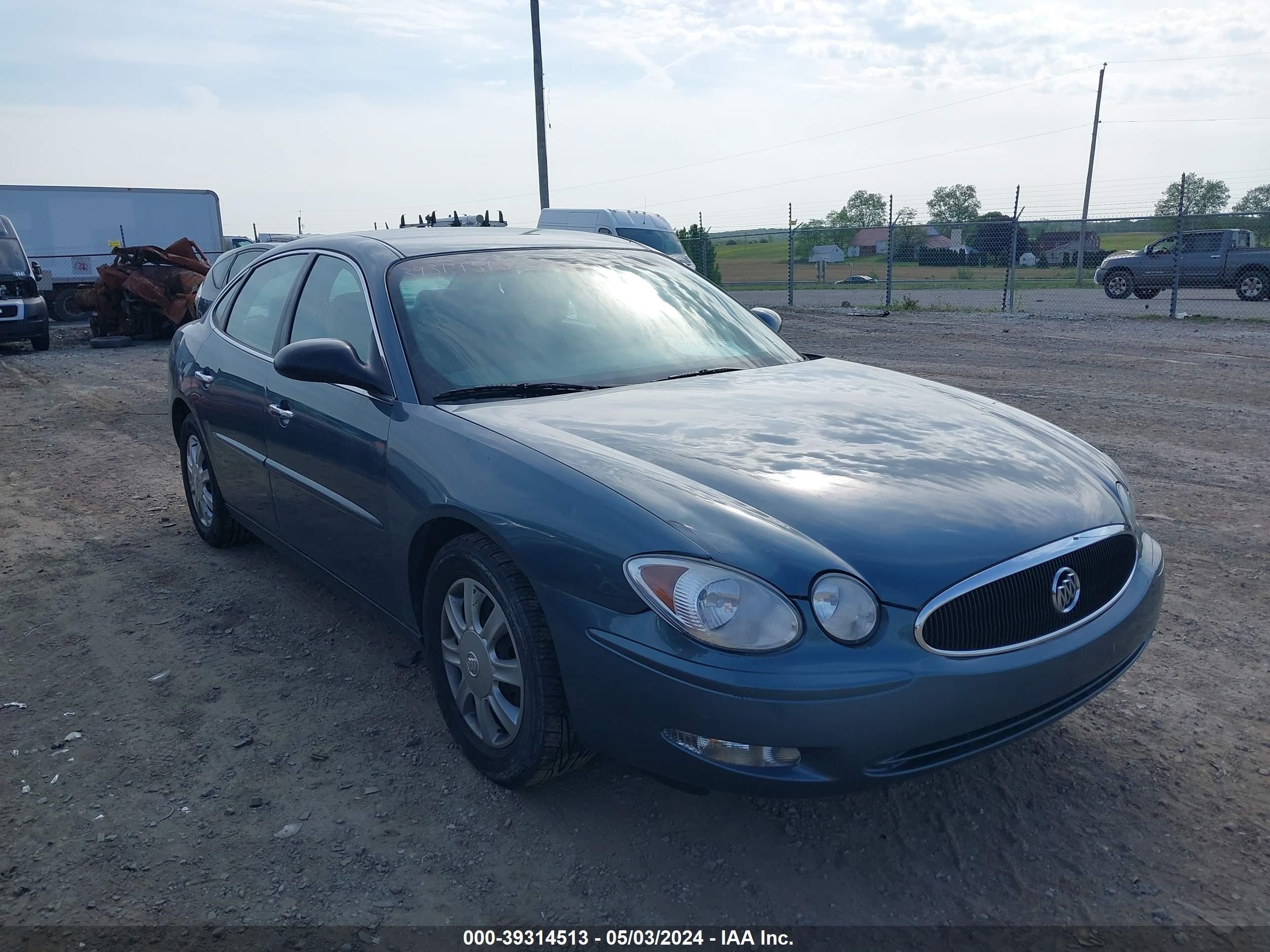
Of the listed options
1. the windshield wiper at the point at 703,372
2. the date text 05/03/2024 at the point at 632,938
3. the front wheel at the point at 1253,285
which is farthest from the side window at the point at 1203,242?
the date text 05/03/2024 at the point at 632,938

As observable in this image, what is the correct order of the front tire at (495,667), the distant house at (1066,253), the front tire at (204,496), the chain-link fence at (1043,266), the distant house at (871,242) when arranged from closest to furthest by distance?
1. the front tire at (495,667)
2. the front tire at (204,496)
3. the chain-link fence at (1043,266)
4. the distant house at (871,242)
5. the distant house at (1066,253)

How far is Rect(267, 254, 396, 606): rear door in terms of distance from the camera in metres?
3.31

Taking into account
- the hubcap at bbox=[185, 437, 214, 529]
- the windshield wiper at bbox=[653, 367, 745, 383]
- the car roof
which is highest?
the car roof

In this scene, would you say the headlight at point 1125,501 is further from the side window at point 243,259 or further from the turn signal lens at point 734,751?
the side window at point 243,259

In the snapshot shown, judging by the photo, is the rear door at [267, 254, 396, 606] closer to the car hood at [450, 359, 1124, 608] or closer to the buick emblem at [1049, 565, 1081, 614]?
the car hood at [450, 359, 1124, 608]

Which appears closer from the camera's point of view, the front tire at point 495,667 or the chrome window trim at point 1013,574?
the chrome window trim at point 1013,574

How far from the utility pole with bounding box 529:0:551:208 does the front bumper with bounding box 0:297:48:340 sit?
1010 centimetres

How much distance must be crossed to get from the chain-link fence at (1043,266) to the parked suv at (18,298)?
14186 mm

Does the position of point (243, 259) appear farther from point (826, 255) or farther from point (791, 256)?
point (826, 255)

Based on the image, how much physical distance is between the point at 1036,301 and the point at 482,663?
22.3 metres

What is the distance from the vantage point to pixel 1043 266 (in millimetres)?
28234

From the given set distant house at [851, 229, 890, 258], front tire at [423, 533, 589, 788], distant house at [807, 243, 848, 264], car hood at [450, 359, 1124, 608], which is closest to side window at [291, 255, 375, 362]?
car hood at [450, 359, 1124, 608]

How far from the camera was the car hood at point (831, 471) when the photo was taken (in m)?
2.32

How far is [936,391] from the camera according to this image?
11.9ft
